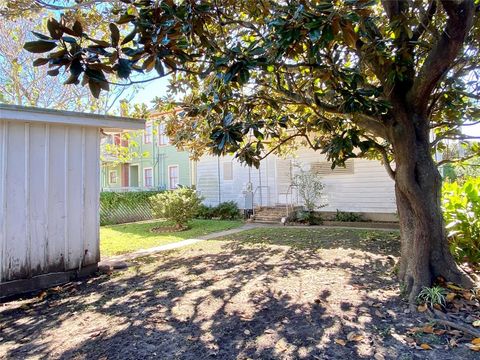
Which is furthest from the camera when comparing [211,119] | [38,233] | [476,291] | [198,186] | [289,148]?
[198,186]

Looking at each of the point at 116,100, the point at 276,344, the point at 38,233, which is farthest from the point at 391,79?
the point at 116,100

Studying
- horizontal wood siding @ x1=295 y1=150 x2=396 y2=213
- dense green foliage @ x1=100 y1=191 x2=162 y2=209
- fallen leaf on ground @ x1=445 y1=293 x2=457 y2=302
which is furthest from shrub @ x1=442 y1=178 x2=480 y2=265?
dense green foliage @ x1=100 y1=191 x2=162 y2=209

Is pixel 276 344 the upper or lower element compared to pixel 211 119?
lower

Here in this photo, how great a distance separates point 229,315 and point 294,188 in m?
10.6

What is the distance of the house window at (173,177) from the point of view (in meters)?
20.8

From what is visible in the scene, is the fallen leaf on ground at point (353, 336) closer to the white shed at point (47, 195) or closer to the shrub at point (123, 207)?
the white shed at point (47, 195)

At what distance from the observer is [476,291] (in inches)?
152

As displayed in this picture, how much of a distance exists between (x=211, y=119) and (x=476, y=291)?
443 cm

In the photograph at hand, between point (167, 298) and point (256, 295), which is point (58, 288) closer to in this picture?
point (167, 298)

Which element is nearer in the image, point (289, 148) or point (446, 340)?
point (446, 340)

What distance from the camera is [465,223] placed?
5180 mm

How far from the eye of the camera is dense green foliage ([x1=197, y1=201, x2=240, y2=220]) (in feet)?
48.6

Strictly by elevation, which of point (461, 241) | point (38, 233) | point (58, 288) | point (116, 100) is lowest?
point (58, 288)

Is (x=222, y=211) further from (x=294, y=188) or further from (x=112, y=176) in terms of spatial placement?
(x=112, y=176)
